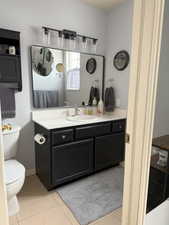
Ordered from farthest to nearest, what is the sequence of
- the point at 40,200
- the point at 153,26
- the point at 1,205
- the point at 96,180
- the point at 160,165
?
the point at 96,180 → the point at 40,200 → the point at 160,165 → the point at 153,26 → the point at 1,205

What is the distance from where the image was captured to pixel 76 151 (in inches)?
82.1

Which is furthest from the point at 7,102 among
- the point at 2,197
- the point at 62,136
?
the point at 2,197

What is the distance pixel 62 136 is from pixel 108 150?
0.83m

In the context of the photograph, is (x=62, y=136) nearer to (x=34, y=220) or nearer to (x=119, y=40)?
(x=34, y=220)

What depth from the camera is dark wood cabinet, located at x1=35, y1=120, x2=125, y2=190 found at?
1.92 meters

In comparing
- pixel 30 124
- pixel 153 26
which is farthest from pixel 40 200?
pixel 153 26

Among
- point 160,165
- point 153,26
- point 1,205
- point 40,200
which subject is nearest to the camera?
point 1,205

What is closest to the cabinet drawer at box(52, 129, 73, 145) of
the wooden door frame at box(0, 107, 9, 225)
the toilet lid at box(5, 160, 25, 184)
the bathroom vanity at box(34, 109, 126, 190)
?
the bathroom vanity at box(34, 109, 126, 190)

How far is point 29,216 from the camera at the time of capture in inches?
64.5

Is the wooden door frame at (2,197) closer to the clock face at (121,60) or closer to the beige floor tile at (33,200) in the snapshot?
the beige floor tile at (33,200)

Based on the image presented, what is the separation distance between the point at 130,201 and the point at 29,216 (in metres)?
1.06

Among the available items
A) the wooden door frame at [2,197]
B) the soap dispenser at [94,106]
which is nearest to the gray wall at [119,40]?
the soap dispenser at [94,106]

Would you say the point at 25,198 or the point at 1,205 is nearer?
the point at 1,205

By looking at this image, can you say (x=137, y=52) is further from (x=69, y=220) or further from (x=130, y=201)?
(x=69, y=220)
